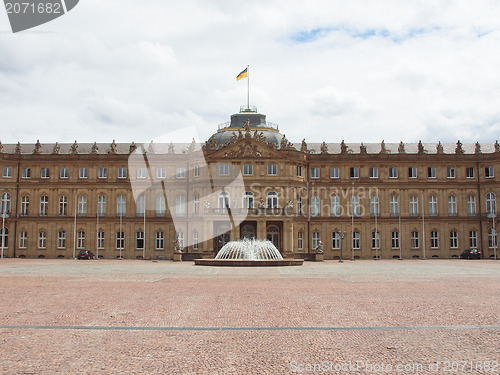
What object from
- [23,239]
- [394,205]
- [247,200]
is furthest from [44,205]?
[394,205]

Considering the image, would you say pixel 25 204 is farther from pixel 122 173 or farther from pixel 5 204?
pixel 122 173

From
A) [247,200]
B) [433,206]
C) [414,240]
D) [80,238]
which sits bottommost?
[414,240]

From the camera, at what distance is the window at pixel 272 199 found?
68938mm

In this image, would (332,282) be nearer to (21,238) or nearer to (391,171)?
(391,171)

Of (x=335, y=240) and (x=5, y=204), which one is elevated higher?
(x=5, y=204)

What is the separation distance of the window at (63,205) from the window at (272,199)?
27.4 metres

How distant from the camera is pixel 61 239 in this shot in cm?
7356

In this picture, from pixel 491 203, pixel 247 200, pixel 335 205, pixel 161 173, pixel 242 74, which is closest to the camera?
pixel 247 200

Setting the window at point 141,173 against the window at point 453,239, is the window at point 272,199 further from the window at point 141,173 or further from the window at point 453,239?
the window at point 453,239

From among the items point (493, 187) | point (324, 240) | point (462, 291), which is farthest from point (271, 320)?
point (493, 187)

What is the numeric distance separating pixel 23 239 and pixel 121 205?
44.8 feet

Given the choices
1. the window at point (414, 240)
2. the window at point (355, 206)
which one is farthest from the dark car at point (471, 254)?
the window at point (355, 206)

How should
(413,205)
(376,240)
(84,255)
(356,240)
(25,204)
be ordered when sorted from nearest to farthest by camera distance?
1. (84,255)
2. (376,240)
3. (356,240)
4. (413,205)
5. (25,204)

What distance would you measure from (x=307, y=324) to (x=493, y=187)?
63.6 metres
